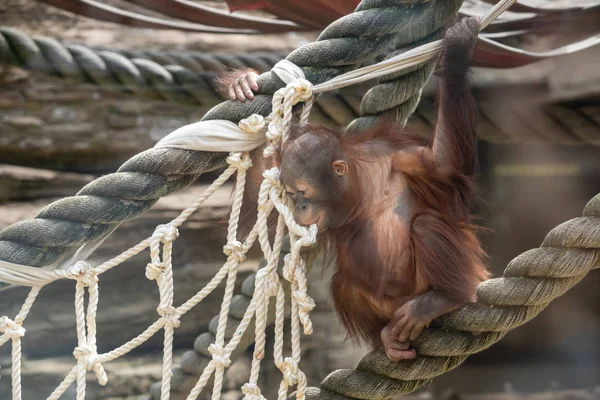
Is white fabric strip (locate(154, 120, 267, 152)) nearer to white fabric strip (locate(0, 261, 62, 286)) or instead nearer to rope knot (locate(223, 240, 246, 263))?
rope knot (locate(223, 240, 246, 263))

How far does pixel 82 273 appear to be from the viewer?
1299 mm

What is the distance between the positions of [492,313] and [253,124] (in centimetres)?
52

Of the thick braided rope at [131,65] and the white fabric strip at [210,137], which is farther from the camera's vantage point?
the thick braided rope at [131,65]

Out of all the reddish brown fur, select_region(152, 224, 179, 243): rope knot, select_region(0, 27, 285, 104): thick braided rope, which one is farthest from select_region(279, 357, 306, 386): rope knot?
select_region(0, 27, 285, 104): thick braided rope

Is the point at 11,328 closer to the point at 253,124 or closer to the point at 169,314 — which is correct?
the point at 169,314

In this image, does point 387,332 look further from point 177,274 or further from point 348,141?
point 177,274

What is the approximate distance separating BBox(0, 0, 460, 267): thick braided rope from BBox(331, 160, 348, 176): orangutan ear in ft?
0.76

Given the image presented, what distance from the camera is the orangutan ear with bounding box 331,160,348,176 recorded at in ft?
5.01

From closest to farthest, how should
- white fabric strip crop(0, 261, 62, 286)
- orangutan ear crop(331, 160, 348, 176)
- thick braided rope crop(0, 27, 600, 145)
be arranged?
white fabric strip crop(0, 261, 62, 286)
orangutan ear crop(331, 160, 348, 176)
thick braided rope crop(0, 27, 600, 145)

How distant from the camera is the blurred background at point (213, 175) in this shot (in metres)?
2.71

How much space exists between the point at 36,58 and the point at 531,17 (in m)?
1.68

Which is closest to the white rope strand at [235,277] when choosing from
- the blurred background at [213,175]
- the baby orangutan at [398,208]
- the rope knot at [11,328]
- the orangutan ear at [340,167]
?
the rope knot at [11,328]

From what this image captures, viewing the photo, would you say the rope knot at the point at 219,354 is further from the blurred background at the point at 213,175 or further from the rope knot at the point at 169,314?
the blurred background at the point at 213,175

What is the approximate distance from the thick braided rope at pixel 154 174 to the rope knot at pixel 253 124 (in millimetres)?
29
